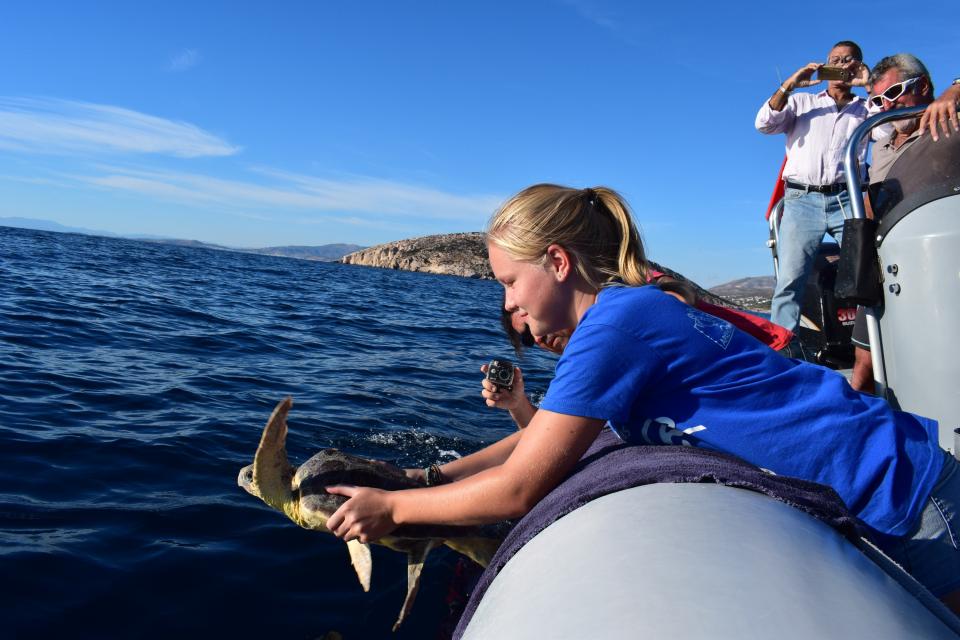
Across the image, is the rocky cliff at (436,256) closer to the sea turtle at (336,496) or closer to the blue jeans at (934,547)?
the sea turtle at (336,496)

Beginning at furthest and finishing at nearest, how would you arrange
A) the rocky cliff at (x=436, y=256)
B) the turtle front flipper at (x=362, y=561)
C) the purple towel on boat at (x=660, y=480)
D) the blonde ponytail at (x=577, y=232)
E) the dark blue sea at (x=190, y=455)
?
the rocky cliff at (x=436, y=256) < the dark blue sea at (x=190, y=455) < the turtle front flipper at (x=362, y=561) < the blonde ponytail at (x=577, y=232) < the purple towel on boat at (x=660, y=480)

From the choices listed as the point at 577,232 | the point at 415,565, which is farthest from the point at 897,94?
the point at 415,565

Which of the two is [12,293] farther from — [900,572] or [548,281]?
[900,572]

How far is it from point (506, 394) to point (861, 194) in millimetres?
2412

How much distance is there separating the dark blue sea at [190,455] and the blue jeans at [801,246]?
8.67ft

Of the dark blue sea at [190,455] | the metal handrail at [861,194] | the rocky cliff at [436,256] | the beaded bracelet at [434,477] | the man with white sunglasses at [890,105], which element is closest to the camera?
the beaded bracelet at [434,477]

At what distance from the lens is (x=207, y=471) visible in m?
4.40

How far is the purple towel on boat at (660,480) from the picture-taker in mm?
1605

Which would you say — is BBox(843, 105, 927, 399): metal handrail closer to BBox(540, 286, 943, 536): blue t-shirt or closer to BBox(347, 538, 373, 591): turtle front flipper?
BBox(540, 286, 943, 536): blue t-shirt

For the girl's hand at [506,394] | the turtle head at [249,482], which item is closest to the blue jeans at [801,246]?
the girl's hand at [506,394]

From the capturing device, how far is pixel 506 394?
2.94 meters

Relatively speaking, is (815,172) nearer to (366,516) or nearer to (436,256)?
(366,516)

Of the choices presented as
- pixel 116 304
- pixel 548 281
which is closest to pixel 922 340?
pixel 548 281

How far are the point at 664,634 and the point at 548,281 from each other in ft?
4.40
